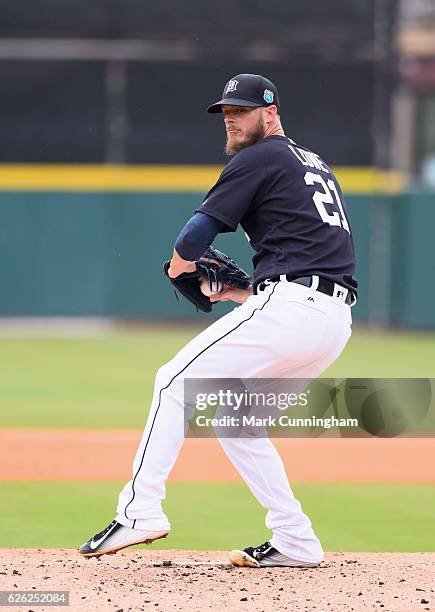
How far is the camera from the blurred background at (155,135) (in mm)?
13992

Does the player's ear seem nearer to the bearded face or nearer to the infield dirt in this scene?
the bearded face

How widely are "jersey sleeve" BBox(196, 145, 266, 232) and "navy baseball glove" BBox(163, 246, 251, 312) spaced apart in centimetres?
31

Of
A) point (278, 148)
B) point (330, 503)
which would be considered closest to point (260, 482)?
point (278, 148)

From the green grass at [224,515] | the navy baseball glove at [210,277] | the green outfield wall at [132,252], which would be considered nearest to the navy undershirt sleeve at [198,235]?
the navy baseball glove at [210,277]

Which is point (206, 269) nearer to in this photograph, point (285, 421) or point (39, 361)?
point (285, 421)

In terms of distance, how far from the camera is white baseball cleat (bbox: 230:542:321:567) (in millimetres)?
4785

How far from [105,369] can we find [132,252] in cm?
328

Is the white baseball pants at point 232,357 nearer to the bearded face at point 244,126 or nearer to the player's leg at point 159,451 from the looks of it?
the player's leg at point 159,451

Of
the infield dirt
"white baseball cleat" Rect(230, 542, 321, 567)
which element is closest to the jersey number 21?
"white baseball cleat" Rect(230, 542, 321, 567)

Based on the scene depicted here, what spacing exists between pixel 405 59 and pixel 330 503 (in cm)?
2014

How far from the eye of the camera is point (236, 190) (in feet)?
14.8

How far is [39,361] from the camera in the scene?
38.1 feet

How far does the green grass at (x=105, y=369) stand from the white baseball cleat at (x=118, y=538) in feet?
12.1

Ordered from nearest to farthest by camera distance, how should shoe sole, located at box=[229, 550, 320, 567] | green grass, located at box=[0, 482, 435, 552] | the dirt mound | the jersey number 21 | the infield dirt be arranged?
the dirt mound
the jersey number 21
shoe sole, located at box=[229, 550, 320, 567]
green grass, located at box=[0, 482, 435, 552]
the infield dirt
